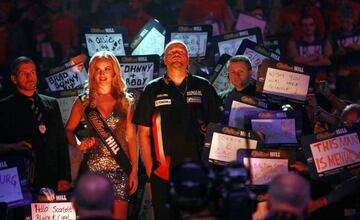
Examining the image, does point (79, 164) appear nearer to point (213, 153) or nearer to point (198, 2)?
point (213, 153)

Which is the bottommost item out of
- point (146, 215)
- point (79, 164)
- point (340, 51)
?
point (146, 215)

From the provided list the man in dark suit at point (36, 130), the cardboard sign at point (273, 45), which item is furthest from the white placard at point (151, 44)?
the man in dark suit at point (36, 130)

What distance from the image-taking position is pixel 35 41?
15570mm

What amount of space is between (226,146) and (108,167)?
1.25 metres

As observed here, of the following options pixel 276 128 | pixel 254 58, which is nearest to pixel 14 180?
pixel 276 128

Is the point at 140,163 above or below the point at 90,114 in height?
below

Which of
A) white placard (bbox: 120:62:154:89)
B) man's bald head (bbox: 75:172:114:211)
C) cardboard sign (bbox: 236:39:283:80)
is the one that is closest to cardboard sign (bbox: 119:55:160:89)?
white placard (bbox: 120:62:154:89)

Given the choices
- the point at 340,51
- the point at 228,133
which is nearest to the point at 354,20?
the point at 340,51

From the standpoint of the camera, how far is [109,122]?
970cm

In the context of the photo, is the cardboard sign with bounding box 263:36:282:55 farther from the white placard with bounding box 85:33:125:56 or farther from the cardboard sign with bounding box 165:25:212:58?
the white placard with bounding box 85:33:125:56

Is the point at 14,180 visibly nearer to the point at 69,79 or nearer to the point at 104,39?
the point at 69,79

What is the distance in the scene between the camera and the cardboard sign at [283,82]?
10148 mm

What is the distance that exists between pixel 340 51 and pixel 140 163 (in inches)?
163

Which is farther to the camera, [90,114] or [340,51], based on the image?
[340,51]
